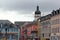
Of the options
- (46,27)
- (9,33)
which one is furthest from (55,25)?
(9,33)

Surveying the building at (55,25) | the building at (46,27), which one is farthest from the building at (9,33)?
the building at (55,25)

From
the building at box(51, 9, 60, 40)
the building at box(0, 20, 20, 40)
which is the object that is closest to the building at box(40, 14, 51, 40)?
the building at box(51, 9, 60, 40)

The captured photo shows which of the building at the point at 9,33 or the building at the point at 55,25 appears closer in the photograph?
the building at the point at 55,25

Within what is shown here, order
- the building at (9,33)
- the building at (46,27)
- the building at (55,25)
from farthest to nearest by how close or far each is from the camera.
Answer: the building at (9,33), the building at (46,27), the building at (55,25)

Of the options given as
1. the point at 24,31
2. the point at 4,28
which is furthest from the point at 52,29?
the point at 24,31

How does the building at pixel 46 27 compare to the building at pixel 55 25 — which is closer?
the building at pixel 55 25

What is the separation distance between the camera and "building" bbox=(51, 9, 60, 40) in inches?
2792

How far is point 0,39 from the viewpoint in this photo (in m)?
112

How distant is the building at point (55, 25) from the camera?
7092 cm

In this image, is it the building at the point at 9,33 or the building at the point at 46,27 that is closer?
the building at the point at 46,27

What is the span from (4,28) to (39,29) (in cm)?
2660

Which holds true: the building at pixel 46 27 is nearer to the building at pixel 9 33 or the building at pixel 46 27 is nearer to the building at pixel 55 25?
the building at pixel 55 25

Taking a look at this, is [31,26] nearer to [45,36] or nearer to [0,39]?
[0,39]

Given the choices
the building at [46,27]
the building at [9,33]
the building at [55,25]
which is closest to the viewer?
the building at [55,25]
